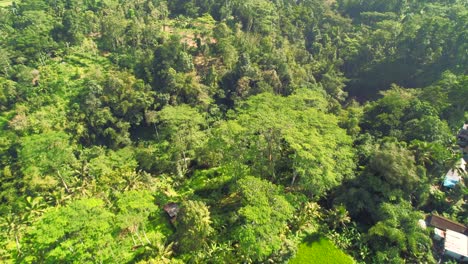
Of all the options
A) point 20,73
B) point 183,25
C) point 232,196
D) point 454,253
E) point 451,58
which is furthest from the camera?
point 183,25

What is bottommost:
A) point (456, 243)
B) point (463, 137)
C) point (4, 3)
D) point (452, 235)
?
point (4, 3)

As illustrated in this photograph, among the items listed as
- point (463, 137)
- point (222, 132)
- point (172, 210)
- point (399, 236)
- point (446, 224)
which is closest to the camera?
point (399, 236)

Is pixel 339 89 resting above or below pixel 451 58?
below

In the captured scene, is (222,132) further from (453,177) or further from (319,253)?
(453,177)

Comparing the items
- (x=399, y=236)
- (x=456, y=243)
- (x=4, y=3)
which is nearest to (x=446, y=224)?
(x=456, y=243)

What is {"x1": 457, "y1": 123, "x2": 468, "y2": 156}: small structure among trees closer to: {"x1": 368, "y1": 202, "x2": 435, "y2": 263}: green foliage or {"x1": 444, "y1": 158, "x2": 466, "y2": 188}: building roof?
{"x1": 444, "y1": 158, "x2": 466, "y2": 188}: building roof

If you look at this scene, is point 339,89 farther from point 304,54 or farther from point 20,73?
point 20,73

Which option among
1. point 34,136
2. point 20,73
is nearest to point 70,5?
point 20,73

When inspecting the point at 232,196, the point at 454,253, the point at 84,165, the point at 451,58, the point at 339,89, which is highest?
the point at 451,58
